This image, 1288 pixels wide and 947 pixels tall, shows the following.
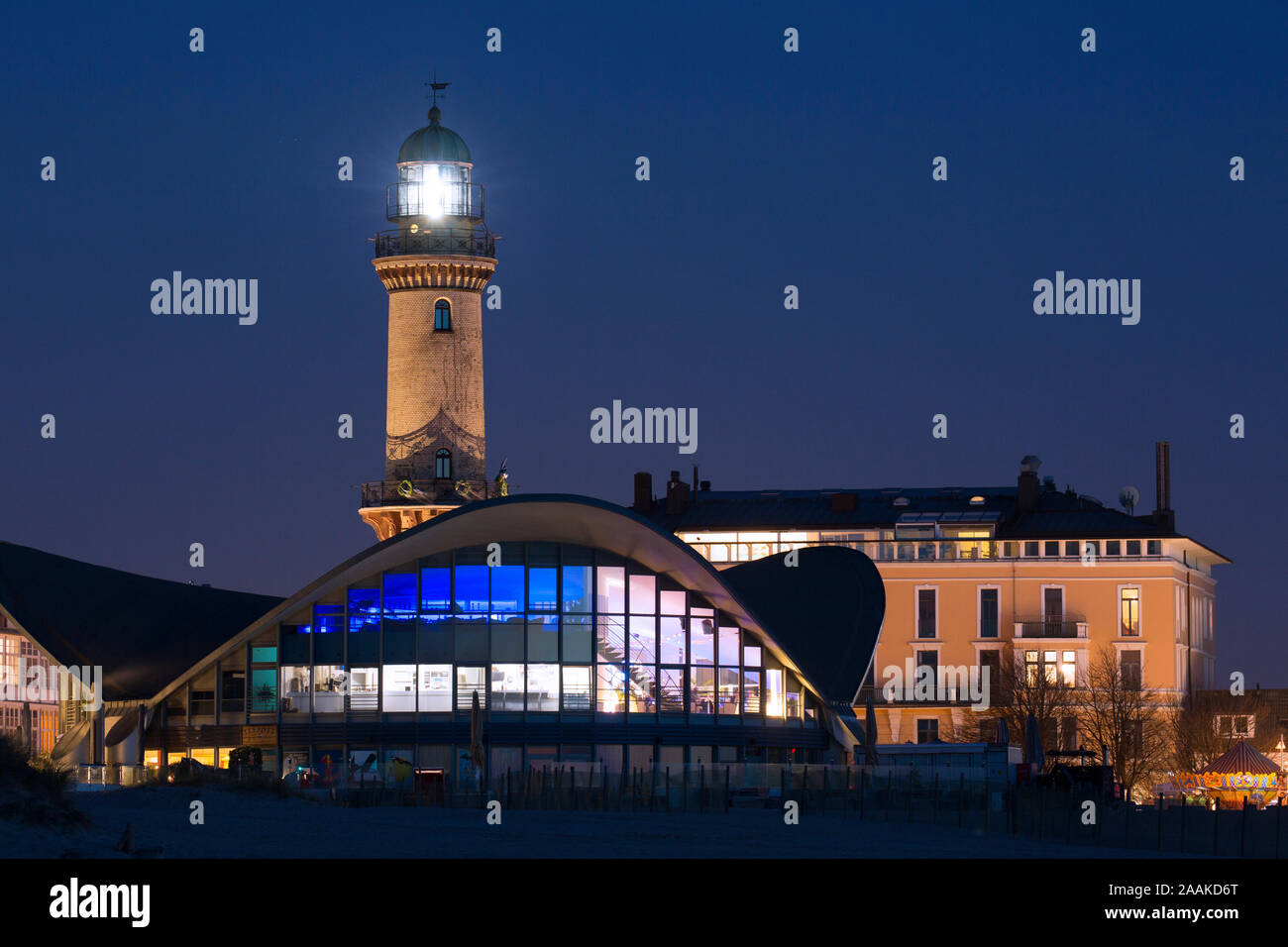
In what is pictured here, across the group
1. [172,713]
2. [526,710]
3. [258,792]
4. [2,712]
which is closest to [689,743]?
[526,710]

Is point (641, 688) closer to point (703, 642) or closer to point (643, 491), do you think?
point (703, 642)

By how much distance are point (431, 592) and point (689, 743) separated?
28.7ft

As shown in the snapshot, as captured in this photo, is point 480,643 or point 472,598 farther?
point 472,598

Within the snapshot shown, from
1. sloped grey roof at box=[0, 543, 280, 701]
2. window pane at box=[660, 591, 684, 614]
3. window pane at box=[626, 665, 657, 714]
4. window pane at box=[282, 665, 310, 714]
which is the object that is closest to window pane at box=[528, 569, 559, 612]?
window pane at box=[626, 665, 657, 714]

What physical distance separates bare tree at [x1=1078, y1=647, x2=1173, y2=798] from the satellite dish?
8.35 m

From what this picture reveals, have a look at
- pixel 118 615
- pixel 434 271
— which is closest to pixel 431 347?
pixel 434 271

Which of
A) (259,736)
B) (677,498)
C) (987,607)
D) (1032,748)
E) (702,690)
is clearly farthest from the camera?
(677,498)

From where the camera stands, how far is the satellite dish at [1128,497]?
113 metres

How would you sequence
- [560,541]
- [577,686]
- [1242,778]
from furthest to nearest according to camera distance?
[1242,778], [577,686], [560,541]

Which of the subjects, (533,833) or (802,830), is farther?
(802,830)

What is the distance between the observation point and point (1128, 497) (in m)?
113

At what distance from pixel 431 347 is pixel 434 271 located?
290cm

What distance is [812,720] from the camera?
75.1m
